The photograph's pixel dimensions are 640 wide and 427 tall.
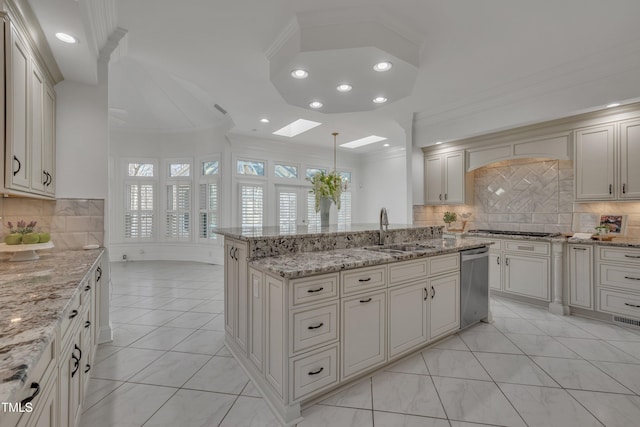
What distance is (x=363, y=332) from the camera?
82.4 inches

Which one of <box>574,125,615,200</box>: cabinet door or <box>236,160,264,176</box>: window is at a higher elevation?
<box>236,160,264,176</box>: window

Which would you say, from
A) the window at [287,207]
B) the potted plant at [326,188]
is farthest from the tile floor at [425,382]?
the window at [287,207]

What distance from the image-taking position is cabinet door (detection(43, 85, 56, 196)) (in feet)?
7.77

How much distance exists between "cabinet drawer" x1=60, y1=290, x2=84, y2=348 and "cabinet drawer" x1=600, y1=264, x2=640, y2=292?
4.77 m

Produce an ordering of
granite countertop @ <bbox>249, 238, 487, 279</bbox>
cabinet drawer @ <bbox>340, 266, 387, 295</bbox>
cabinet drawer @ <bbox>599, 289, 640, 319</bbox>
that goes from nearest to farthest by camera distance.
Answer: granite countertop @ <bbox>249, 238, 487, 279</bbox> → cabinet drawer @ <bbox>340, 266, 387, 295</bbox> → cabinet drawer @ <bbox>599, 289, 640, 319</bbox>

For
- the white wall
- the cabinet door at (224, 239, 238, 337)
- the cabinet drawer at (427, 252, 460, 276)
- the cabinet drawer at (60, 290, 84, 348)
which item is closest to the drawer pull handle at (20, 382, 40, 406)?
the cabinet drawer at (60, 290, 84, 348)

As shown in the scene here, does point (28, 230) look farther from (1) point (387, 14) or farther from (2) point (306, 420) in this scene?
(1) point (387, 14)

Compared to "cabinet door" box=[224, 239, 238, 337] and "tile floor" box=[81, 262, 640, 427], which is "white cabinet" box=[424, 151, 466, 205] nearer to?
"tile floor" box=[81, 262, 640, 427]

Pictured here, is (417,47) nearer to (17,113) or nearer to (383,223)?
(383,223)

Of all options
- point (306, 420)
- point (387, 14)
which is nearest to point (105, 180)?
point (306, 420)

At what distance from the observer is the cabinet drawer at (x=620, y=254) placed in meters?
3.11

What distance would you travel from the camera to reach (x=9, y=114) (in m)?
1.69

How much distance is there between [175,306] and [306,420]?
2.74 meters

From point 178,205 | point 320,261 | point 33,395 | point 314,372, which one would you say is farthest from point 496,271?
point 178,205
